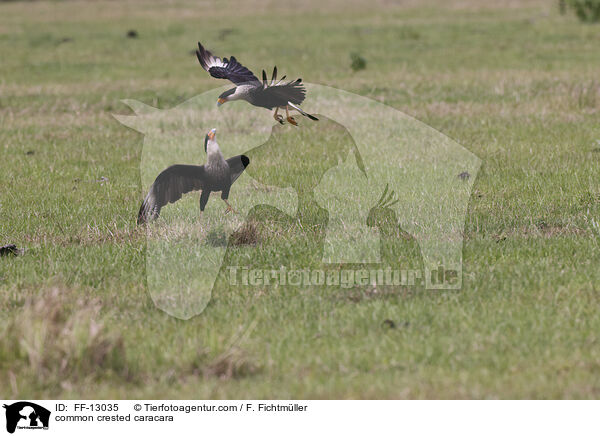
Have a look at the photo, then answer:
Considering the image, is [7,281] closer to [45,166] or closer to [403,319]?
[403,319]

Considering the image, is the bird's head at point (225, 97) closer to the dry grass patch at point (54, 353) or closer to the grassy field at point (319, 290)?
the grassy field at point (319, 290)

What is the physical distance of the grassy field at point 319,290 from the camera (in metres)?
5.44

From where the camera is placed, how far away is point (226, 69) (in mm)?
7492

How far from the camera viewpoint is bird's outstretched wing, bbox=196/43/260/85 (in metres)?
7.34

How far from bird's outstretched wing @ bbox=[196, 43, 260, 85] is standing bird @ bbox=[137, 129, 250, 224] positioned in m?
0.60

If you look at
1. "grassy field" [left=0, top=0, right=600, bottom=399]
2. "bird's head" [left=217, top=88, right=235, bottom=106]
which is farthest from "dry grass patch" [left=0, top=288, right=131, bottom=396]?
"bird's head" [left=217, top=88, right=235, bottom=106]

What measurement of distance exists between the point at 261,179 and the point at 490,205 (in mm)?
3171

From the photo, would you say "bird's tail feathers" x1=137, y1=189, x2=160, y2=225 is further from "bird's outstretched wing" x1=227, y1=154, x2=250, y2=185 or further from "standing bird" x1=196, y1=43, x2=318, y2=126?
"standing bird" x1=196, y1=43, x2=318, y2=126

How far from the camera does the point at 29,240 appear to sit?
8750mm

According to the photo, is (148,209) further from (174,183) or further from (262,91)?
(262,91)

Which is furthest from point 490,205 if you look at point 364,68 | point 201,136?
point 364,68

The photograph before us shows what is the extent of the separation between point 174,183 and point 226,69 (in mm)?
1192
